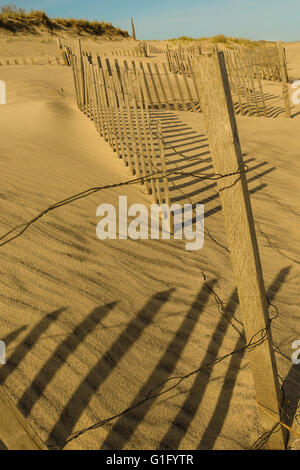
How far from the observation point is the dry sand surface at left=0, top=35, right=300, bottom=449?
8.45ft

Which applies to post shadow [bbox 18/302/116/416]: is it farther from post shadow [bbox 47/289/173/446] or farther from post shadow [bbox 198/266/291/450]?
post shadow [bbox 198/266/291/450]

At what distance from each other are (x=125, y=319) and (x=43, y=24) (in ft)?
109

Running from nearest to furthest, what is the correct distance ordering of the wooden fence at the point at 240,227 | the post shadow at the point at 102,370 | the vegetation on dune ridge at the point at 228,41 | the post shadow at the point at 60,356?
the wooden fence at the point at 240,227 < the post shadow at the point at 102,370 < the post shadow at the point at 60,356 < the vegetation on dune ridge at the point at 228,41

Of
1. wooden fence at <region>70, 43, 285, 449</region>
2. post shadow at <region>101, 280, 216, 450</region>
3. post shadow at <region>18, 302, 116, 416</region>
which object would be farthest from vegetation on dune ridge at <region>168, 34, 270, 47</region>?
wooden fence at <region>70, 43, 285, 449</region>

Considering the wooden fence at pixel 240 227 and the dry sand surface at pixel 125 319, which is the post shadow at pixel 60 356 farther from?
the wooden fence at pixel 240 227

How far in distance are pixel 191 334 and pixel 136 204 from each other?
2.45 meters

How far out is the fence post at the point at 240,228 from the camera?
6.17 ft

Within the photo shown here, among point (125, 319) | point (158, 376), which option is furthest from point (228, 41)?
point (158, 376)

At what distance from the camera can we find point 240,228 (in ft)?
A: 6.81

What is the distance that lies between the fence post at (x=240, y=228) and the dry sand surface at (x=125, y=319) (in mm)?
479

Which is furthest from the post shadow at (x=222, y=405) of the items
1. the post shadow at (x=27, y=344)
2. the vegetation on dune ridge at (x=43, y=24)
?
the vegetation on dune ridge at (x=43, y=24)

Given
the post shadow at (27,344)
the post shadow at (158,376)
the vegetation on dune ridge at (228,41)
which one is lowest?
the post shadow at (158,376)

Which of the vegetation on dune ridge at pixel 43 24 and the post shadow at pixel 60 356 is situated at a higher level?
the vegetation on dune ridge at pixel 43 24

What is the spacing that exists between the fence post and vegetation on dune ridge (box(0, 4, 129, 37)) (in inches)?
1244
